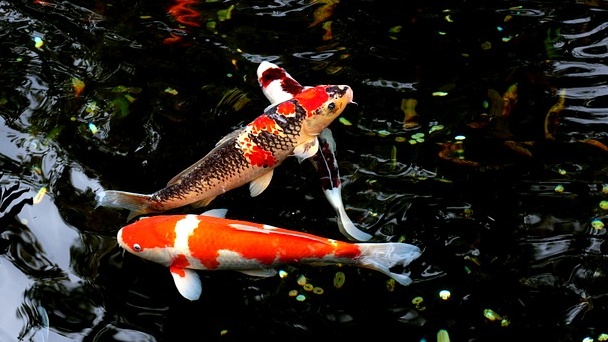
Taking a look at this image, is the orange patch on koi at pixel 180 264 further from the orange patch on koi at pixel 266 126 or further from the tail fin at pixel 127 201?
the orange patch on koi at pixel 266 126

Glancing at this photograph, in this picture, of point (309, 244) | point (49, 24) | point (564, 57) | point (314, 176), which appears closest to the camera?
point (309, 244)

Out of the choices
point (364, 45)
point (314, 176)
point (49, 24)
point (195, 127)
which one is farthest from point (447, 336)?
point (49, 24)

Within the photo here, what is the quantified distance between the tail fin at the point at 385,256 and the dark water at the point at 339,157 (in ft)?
0.46

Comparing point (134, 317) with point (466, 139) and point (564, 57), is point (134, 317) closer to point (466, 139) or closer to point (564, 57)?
point (466, 139)

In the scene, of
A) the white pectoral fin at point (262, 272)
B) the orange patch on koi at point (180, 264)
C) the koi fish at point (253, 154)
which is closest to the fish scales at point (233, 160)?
the koi fish at point (253, 154)

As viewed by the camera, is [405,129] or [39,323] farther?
[405,129]

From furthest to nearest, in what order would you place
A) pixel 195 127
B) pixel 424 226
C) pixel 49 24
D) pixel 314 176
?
pixel 49 24
pixel 195 127
pixel 314 176
pixel 424 226

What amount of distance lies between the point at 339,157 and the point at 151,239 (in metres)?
1.08

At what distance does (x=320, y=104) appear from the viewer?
325 cm

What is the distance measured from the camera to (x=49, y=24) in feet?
14.5

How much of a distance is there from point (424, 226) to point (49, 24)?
8.85 ft

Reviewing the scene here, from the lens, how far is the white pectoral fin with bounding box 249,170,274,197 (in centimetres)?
325

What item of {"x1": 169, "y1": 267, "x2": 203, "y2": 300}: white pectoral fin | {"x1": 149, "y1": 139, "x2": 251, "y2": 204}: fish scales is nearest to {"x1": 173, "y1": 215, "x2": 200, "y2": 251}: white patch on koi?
{"x1": 169, "y1": 267, "x2": 203, "y2": 300}: white pectoral fin

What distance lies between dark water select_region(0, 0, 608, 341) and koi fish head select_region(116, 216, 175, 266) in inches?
8.9
